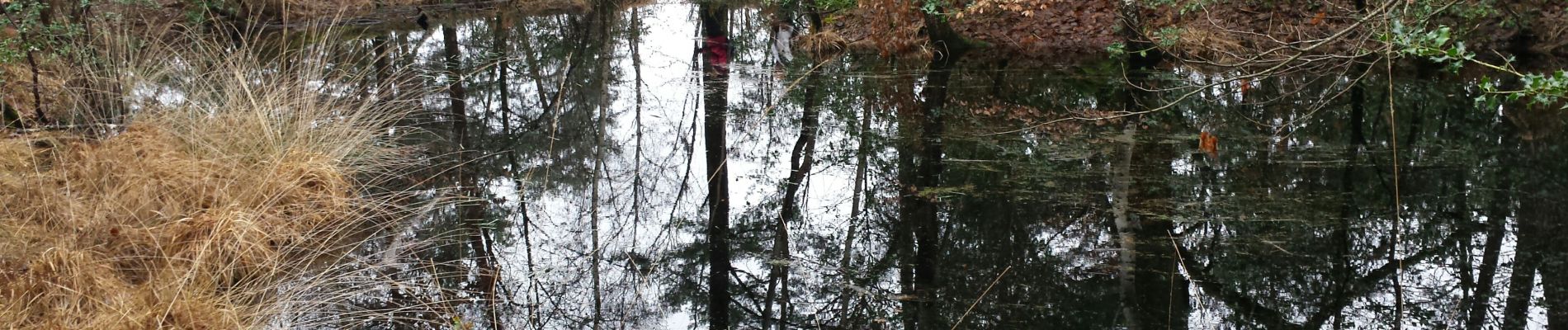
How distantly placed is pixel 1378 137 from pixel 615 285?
182 inches

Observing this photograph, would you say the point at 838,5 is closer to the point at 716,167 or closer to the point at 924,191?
the point at 716,167

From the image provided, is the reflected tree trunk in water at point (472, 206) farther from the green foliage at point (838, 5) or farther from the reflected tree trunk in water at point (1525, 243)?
the green foliage at point (838, 5)

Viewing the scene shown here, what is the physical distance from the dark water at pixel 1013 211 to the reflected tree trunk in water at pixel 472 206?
2 cm

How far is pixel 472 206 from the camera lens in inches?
220

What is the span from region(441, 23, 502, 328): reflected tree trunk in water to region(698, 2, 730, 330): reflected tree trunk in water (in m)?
0.76

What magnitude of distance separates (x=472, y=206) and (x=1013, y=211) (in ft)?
8.29

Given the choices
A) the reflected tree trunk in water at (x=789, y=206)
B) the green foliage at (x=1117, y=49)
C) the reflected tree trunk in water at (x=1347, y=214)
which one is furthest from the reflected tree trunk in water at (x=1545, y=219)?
the green foliage at (x=1117, y=49)

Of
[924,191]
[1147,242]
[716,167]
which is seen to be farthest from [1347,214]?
[716,167]

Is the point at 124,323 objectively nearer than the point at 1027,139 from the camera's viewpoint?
Yes

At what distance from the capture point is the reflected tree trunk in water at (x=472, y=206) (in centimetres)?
423

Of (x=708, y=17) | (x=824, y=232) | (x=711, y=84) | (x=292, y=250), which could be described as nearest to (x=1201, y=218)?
(x=824, y=232)

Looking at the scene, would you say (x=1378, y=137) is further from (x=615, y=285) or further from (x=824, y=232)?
(x=615, y=285)

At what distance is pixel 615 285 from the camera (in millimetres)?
4312

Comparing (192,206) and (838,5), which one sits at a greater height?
(838,5)
